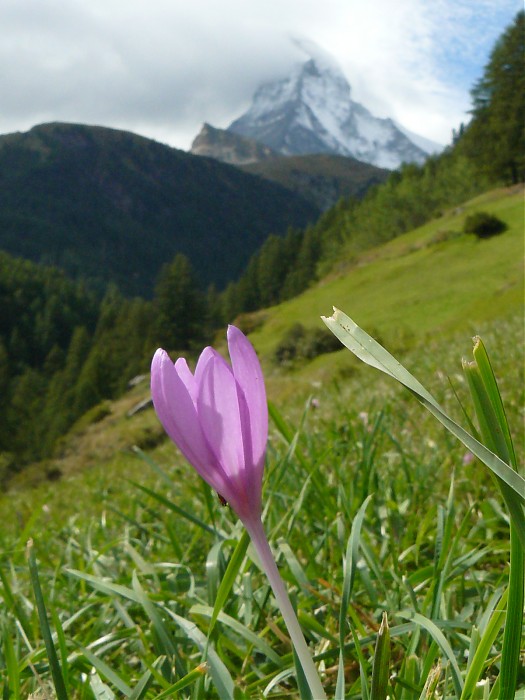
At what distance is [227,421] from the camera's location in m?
0.54

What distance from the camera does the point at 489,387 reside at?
436mm

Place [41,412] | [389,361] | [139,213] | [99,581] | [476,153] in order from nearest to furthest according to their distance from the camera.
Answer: [389,361] < [99,581] < [476,153] < [41,412] < [139,213]

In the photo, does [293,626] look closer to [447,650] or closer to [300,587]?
[447,650]

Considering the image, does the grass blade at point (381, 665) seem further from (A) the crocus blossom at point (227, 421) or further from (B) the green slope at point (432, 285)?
(B) the green slope at point (432, 285)

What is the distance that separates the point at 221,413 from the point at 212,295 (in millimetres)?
100781

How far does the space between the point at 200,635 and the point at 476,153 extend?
50.5m

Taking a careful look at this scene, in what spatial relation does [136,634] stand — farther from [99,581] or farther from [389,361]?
[389,361]

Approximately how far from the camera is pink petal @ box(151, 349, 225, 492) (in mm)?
526

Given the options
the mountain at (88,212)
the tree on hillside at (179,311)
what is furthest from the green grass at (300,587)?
the mountain at (88,212)

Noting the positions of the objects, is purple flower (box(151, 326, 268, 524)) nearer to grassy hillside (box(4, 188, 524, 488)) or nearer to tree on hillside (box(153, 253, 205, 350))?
grassy hillside (box(4, 188, 524, 488))

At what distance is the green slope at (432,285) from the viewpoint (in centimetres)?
2303

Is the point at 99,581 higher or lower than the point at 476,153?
lower

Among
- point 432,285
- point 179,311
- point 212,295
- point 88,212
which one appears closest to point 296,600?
point 432,285

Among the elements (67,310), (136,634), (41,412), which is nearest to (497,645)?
(136,634)
